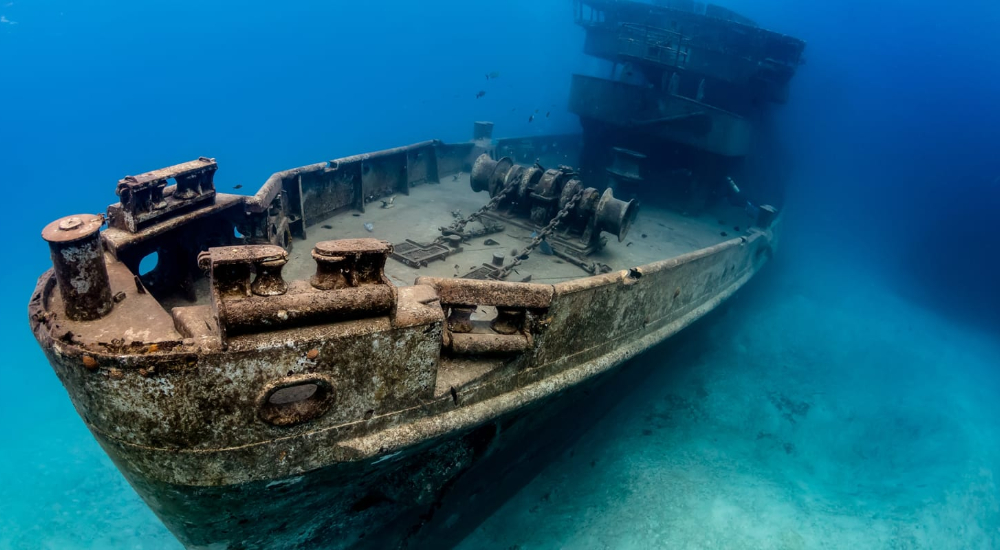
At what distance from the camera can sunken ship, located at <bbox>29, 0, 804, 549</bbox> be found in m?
2.63

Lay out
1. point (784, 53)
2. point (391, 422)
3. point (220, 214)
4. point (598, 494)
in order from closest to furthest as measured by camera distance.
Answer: point (391, 422)
point (220, 214)
point (598, 494)
point (784, 53)

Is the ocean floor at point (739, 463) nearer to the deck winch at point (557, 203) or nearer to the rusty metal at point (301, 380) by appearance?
the deck winch at point (557, 203)

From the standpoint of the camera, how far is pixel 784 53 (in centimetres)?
1309

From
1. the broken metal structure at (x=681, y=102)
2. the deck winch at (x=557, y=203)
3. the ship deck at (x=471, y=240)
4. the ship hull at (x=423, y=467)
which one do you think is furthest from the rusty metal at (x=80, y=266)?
the broken metal structure at (x=681, y=102)

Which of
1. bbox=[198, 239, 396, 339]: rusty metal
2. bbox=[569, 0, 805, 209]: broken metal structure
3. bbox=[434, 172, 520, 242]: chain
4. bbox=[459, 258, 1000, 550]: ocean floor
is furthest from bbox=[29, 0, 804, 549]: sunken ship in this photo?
bbox=[569, 0, 805, 209]: broken metal structure

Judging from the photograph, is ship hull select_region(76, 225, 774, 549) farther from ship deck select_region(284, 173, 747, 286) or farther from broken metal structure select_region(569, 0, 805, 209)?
broken metal structure select_region(569, 0, 805, 209)

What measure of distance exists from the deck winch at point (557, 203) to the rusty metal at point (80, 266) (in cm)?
590

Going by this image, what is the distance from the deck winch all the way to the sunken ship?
0.04 m

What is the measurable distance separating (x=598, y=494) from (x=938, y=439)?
7.05m

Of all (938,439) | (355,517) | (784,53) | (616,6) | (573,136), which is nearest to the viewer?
(355,517)

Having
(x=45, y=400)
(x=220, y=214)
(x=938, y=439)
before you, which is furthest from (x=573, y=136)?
(x=45, y=400)

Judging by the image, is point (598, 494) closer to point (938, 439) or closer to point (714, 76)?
point (938, 439)

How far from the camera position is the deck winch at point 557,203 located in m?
7.50

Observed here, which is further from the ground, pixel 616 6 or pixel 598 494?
pixel 616 6
